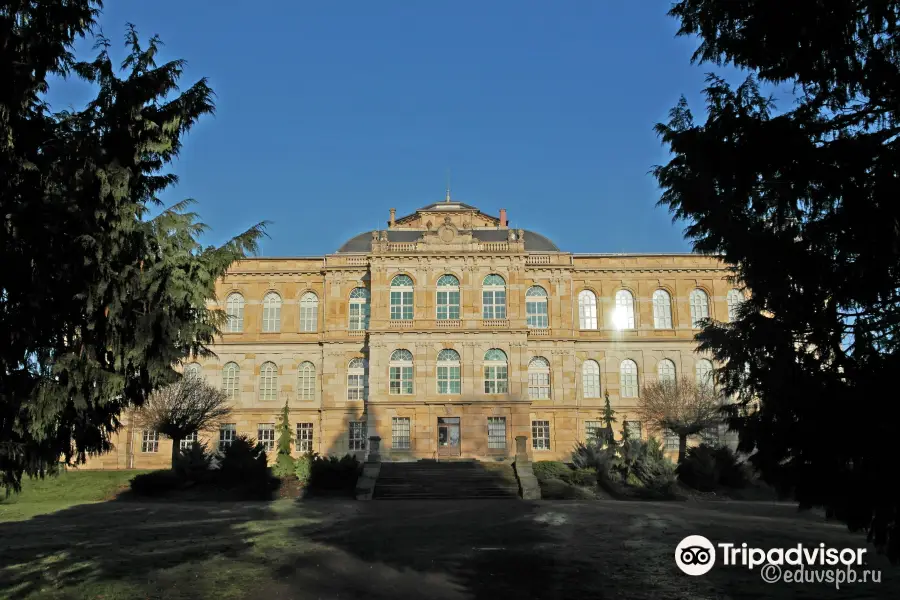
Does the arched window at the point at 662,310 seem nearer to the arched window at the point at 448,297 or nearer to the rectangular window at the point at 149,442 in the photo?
the arched window at the point at 448,297

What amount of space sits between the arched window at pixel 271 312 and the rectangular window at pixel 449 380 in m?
12.0

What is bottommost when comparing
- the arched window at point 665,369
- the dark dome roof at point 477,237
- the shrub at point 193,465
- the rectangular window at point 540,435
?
the shrub at point 193,465

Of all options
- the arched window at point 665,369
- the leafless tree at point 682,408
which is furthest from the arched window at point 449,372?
the arched window at point 665,369

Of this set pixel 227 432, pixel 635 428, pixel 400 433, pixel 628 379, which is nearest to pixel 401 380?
pixel 400 433

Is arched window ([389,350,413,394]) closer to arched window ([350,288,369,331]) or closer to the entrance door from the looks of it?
the entrance door

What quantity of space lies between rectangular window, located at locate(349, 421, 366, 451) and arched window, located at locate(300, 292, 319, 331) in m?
7.00

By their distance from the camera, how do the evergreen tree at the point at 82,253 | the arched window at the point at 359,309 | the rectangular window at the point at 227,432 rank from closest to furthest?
the evergreen tree at the point at 82,253 → the rectangular window at the point at 227,432 → the arched window at the point at 359,309

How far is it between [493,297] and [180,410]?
18.9 m

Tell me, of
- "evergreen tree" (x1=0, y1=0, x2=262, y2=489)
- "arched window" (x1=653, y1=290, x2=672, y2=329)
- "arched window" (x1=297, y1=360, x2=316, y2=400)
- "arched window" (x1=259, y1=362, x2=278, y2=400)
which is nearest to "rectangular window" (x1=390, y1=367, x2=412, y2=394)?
"arched window" (x1=297, y1=360, x2=316, y2=400)

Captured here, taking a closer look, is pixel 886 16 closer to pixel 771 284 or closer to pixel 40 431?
pixel 771 284

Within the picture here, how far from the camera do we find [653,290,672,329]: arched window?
4850 cm

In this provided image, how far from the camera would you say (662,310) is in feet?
160

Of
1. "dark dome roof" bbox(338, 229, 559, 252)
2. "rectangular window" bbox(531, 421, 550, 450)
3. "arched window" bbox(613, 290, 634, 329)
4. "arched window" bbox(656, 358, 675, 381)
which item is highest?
"dark dome roof" bbox(338, 229, 559, 252)

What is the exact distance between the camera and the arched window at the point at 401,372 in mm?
44062
